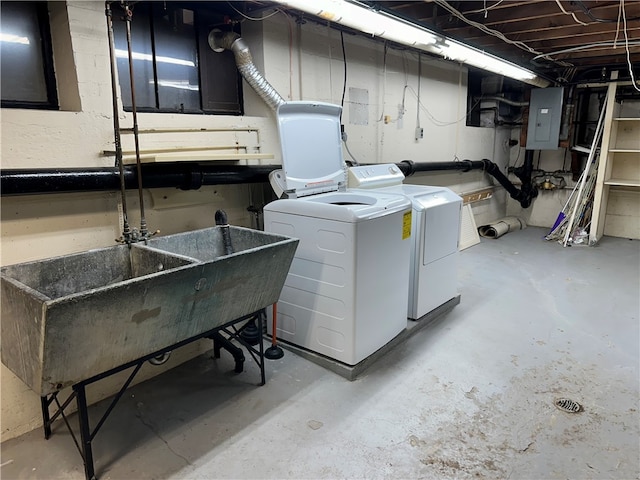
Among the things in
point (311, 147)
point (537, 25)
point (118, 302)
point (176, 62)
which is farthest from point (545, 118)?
point (118, 302)

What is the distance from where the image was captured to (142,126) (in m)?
2.46

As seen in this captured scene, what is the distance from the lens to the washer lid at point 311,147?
280 centimetres

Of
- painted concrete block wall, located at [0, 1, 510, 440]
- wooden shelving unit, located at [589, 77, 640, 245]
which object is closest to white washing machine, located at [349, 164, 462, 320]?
painted concrete block wall, located at [0, 1, 510, 440]

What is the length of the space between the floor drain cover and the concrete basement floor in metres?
0.04

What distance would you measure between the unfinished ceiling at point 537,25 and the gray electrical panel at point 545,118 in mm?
645

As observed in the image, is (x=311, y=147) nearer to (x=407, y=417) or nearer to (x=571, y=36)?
(x=407, y=417)

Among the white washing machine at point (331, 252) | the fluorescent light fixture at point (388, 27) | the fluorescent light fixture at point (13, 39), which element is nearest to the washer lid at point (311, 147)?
the white washing machine at point (331, 252)

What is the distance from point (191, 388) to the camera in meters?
2.51

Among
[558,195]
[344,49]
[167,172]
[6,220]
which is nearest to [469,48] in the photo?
[344,49]

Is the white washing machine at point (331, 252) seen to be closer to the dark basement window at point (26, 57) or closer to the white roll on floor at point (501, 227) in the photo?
the dark basement window at point (26, 57)

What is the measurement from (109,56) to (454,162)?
420 cm

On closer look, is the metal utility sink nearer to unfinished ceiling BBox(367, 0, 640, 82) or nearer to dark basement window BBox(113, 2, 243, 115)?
dark basement window BBox(113, 2, 243, 115)

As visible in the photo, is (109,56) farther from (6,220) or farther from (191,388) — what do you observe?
(191,388)

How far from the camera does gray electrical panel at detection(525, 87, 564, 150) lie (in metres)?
5.98
